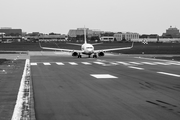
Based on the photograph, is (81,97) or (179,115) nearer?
(179,115)

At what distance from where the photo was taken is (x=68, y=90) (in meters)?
18.0

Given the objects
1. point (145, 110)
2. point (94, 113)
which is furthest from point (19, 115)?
point (145, 110)

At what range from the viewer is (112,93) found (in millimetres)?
16766

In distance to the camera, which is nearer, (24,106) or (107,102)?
(24,106)

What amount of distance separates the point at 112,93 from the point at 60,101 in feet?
11.4

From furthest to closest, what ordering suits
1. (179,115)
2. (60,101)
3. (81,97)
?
(81,97) → (60,101) → (179,115)

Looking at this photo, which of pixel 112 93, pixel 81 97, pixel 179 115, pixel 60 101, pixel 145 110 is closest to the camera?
pixel 179 115

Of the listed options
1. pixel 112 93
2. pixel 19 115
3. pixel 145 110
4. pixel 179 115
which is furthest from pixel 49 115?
pixel 112 93

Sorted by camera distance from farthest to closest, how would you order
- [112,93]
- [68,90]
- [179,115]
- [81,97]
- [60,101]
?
[68,90] → [112,93] → [81,97] → [60,101] → [179,115]

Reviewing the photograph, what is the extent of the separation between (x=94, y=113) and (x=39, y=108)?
244 centimetres

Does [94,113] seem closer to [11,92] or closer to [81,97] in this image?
[81,97]

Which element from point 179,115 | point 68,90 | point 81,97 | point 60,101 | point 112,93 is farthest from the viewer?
point 68,90

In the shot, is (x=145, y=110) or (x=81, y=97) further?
(x=81, y=97)

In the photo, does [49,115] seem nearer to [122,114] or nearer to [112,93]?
[122,114]
